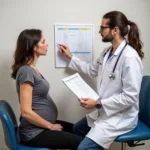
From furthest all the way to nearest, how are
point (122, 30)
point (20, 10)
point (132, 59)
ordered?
point (20, 10)
point (122, 30)
point (132, 59)

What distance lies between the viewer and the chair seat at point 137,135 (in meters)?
1.56

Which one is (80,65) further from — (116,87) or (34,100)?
(34,100)

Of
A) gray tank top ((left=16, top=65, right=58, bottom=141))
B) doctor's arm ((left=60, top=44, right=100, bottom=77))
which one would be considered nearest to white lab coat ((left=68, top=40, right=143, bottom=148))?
doctor's arm ((left=60, top=44, right=100, bottom=77))

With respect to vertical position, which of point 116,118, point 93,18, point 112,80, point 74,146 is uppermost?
point 93,18

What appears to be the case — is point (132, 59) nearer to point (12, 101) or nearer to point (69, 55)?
point (69, 55)

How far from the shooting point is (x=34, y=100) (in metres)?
1.51

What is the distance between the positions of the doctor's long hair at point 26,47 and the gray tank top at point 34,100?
85 millimetres

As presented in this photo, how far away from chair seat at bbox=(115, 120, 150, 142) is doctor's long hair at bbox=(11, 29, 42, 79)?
88 cm

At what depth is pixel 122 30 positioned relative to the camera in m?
1.63

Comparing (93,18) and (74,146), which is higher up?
(93,18)

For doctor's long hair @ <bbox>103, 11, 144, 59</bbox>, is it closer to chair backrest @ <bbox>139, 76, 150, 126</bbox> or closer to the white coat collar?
the white coat collar

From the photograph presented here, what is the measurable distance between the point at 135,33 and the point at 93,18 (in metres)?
0.47

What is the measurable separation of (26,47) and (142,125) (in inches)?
43.9

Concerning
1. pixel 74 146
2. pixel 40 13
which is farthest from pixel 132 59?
pixel 40 13
